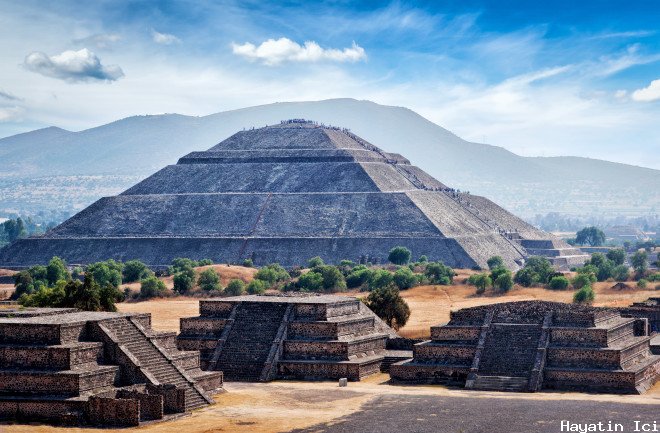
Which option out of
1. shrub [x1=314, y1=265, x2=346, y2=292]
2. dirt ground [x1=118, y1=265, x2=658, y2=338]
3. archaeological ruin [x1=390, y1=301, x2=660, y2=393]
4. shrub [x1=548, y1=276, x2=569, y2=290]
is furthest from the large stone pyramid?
archaeological ruin [x1=390, y1=301, x2=660, y2=393]

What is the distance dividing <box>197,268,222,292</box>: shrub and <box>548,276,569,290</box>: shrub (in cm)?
2966

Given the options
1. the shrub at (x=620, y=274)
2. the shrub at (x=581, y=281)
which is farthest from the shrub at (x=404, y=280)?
the shrub at (x=620, y=274)

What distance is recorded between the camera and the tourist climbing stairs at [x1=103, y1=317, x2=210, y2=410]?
4981cm

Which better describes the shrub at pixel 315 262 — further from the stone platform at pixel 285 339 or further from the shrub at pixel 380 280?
the stone platform at pixel 285 339

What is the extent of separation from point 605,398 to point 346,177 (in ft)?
429

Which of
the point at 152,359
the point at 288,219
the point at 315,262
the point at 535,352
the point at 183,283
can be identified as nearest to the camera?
the point at 152,359

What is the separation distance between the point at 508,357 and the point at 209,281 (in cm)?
6161

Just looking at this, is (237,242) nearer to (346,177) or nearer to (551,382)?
(346,177)

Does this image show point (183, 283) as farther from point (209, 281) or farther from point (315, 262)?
point (315, 262)

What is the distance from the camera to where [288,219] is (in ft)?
563

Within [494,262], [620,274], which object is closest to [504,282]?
[620,274]

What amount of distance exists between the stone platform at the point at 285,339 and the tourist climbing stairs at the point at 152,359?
8467 millimetres

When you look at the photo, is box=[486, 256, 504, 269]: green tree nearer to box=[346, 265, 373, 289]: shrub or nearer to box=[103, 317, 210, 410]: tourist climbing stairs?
box=[346, 265, 373, 289]: shrub

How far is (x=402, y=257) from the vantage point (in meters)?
146
